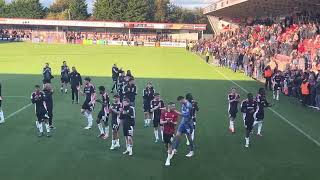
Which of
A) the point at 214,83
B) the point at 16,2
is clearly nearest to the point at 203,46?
the point at 214,83

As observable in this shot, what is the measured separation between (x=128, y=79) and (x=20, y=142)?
5.96 m

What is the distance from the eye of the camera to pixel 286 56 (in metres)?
35.2

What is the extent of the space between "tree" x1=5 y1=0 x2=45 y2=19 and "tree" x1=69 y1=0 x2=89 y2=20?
386 inches

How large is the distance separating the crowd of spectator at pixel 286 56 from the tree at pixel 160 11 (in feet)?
251

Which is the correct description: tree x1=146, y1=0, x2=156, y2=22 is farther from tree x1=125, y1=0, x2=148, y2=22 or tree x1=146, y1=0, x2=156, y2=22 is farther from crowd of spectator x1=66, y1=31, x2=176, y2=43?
crowd of spectator x1=66, y1=31, x2=176, y2=43

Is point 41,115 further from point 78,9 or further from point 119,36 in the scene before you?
point 78,9

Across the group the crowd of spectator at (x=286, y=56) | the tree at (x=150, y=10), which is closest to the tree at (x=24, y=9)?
the tree at (x=150, y=10)

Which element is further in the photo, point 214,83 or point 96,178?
point 214,83

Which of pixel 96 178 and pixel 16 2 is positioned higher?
pixel 16 2

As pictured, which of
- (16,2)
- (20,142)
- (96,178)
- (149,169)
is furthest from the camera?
(16,2)

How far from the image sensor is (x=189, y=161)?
46.3 feet

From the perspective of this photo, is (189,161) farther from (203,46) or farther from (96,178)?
(203,46)

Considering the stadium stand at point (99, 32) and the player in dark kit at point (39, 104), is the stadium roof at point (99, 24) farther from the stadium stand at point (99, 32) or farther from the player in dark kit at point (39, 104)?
the player in dark kit at point (39, 104)

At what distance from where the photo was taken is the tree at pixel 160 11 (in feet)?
427
